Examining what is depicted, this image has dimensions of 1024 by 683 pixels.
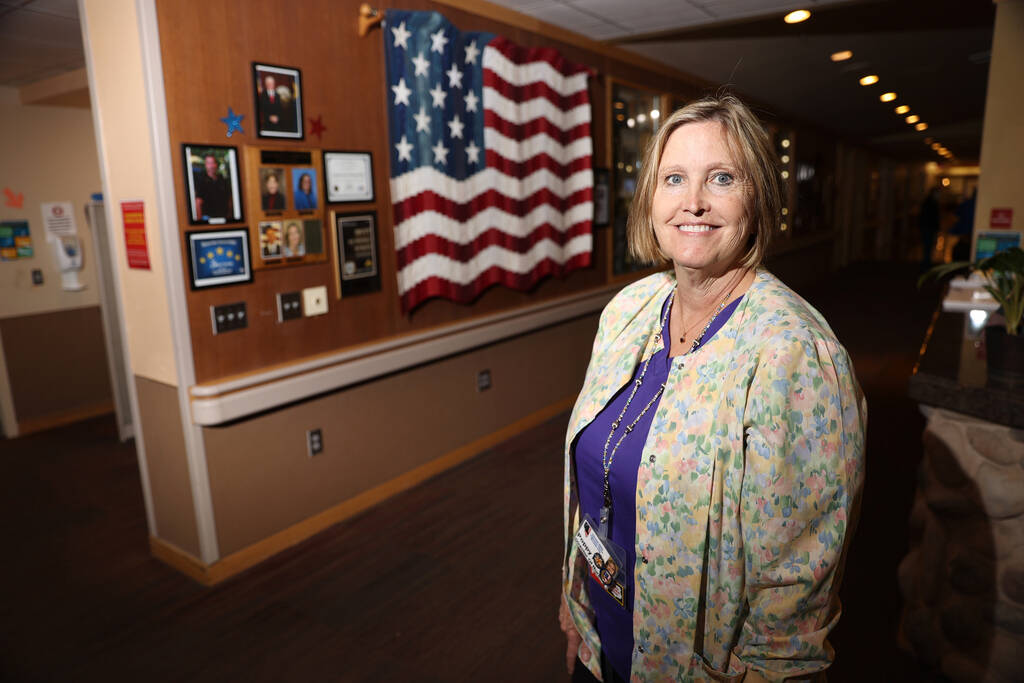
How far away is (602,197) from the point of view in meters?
5.65

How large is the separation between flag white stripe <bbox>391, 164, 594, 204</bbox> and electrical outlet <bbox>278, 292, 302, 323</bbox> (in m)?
0.82

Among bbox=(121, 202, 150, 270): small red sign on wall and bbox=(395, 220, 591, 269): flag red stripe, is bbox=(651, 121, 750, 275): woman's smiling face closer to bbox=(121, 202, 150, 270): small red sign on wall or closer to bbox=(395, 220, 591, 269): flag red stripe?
bbox=(121, 202, 150, 270): small red sign on wall

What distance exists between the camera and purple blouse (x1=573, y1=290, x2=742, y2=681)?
127cm

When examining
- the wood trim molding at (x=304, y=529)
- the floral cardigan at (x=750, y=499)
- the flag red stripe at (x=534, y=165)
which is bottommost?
the wood trim molding at (x=304, y=529)

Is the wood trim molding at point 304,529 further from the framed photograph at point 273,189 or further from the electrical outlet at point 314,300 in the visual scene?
the framed photograph at point 273,189

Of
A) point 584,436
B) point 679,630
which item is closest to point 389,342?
point 584,436

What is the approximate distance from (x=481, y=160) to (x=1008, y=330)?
2.96 meters

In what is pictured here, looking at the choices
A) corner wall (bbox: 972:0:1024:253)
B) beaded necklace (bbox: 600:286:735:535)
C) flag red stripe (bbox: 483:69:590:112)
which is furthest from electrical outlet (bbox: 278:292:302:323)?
corner wall (bbox: 972:0:1024:253)

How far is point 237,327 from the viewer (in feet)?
10.0

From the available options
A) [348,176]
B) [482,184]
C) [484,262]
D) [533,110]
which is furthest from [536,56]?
[348,176]

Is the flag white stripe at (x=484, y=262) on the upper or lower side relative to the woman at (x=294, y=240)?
lower

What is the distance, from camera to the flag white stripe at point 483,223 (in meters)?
3.79

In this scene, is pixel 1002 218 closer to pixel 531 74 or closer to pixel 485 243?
pixel 531 74

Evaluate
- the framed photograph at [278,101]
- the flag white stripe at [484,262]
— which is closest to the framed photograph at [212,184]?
the framed photograph at [278,101]
